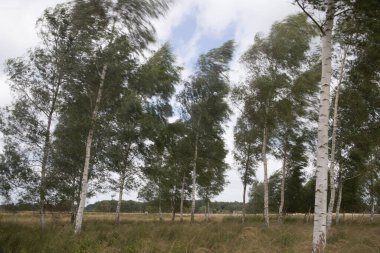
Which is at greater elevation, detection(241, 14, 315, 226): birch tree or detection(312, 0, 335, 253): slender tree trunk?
detection(241, 14, 315, 226): birch tree

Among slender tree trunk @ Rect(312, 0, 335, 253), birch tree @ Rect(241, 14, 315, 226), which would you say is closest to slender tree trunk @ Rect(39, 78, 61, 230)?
birch tree @ Rect(241, 14, 315, 226)

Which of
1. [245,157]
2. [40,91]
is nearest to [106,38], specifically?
[40,91]

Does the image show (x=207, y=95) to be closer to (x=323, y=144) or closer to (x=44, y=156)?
(x=44, y=156)

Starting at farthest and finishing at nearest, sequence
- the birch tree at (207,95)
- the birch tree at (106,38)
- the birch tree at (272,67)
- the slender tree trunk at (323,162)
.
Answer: the birch tree at (207,95)
the birch tree at (272,67)
the birch tree at (106,38)
the slender tree trunk at (323,162)

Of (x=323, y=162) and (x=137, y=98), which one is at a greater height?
(x=137, y=98)

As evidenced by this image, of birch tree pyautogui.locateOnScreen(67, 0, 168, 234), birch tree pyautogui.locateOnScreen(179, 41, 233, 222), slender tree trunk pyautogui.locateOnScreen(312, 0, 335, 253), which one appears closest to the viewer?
slender tree trunk pyautogui.locateOnScreen(312, 0, 335, 253)

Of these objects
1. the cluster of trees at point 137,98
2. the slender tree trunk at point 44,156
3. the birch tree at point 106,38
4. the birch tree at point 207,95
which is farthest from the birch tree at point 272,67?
the slender tree trunk at point 44,156

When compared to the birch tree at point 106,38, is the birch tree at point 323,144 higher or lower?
lower

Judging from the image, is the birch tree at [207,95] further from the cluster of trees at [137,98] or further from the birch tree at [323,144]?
the birch tree at [323,144]

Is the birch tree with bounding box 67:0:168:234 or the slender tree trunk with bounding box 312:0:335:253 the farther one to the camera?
the birch tree with bounding box 67:0:168:234

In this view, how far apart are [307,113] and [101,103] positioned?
15.9m

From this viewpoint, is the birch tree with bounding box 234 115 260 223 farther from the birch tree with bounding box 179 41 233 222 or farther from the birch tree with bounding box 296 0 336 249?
the birch tree with bounding box 296 0 336 249

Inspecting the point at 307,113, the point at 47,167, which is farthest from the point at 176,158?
the point at 47,167

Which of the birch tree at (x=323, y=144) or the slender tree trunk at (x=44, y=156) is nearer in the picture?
the birch tree at (x=323, y=144)
